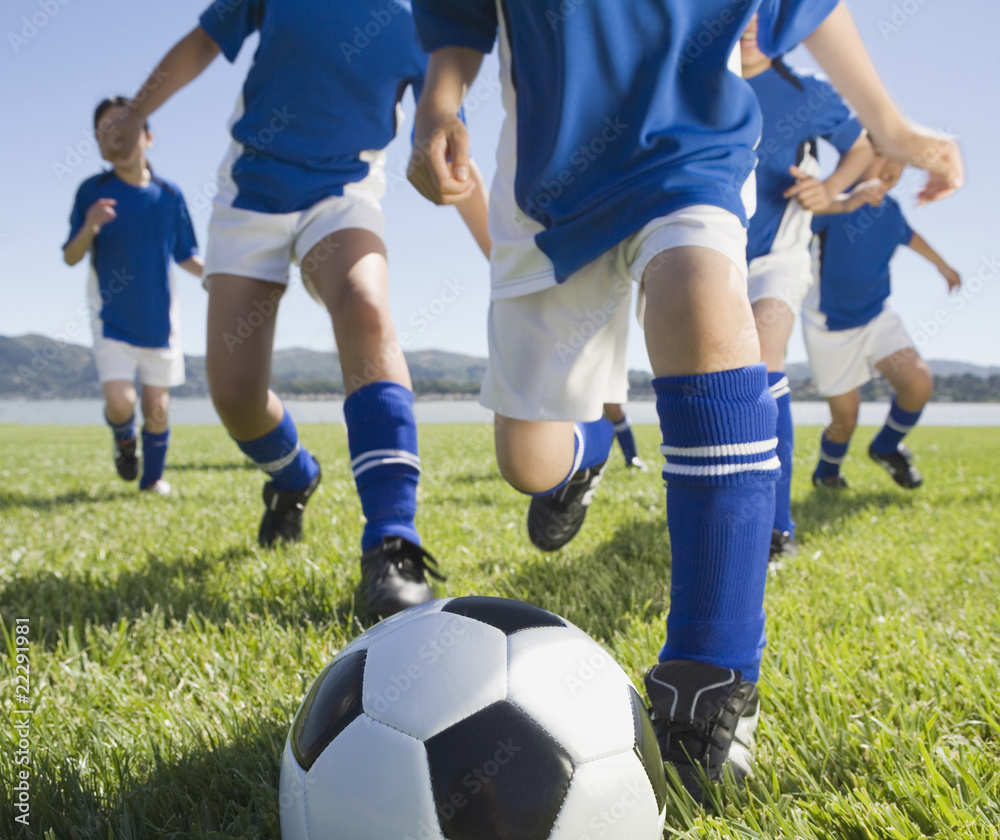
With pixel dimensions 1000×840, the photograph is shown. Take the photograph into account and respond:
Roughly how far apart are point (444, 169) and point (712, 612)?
115cm

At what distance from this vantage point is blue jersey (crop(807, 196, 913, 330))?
5238 millimetres

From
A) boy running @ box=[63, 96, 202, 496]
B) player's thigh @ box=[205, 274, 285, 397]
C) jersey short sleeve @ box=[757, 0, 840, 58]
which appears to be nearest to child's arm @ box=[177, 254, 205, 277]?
boy running @ box=[63, 96, 202, 496]

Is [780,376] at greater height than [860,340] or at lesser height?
greater

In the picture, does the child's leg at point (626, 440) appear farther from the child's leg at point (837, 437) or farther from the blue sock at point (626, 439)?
the child's leg at point (837, 437)

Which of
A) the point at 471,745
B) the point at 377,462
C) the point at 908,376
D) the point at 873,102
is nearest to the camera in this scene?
the point at 471,745

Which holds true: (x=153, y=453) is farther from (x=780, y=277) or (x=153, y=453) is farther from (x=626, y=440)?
(x=780, y=277)

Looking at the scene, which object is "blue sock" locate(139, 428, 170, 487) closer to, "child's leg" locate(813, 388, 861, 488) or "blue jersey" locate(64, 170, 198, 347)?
"blue jersey" locate(64, 170, 198, 347)

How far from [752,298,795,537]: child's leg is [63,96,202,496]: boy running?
173 inches

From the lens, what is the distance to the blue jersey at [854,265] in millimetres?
5238

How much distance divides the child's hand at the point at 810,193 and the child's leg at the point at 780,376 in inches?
17.6

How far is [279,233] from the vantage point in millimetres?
2701

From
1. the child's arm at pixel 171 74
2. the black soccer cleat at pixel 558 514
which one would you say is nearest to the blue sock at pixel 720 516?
the black soccer cleat at pixel 558 514

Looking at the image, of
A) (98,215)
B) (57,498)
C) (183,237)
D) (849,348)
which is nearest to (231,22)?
(98,215)

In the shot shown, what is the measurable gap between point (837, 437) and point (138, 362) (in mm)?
5441
